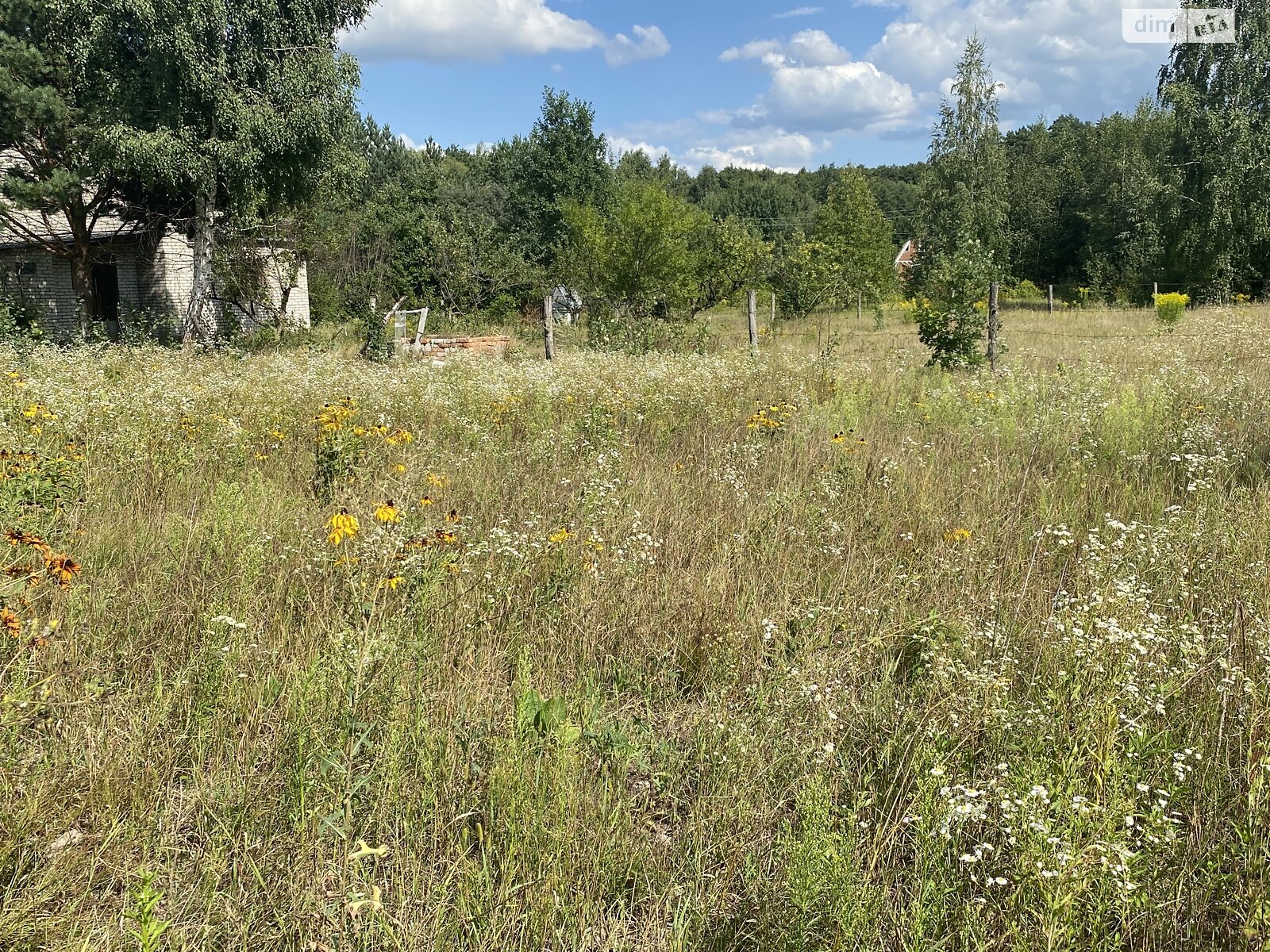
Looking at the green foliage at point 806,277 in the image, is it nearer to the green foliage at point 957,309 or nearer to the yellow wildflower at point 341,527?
the green foliage at point 957,309

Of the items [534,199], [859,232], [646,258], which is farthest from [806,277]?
[534,199]

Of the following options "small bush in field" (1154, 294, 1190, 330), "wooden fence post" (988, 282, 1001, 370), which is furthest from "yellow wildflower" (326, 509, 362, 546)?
"small bush in field" (1154, 294, 1190, 330)

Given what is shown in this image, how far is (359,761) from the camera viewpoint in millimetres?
2553

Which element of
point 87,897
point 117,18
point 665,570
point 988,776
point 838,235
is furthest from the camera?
point 838,235

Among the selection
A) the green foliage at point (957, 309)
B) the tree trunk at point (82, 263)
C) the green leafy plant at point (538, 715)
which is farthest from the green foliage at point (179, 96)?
the green leafy plant at point (538, 715)

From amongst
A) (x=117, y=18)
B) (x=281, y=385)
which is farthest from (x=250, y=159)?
(x=281, y=385)

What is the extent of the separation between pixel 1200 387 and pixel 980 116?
101ft

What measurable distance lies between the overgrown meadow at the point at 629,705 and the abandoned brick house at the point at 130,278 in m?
19.9

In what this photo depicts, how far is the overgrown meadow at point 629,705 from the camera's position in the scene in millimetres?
2012

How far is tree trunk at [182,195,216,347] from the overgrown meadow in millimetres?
15627

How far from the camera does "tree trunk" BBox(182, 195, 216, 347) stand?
18.7 metres

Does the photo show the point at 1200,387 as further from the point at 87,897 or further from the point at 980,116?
the point at 980,116

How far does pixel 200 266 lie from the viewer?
19.0m

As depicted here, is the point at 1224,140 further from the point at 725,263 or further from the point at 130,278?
the point at 130,278
